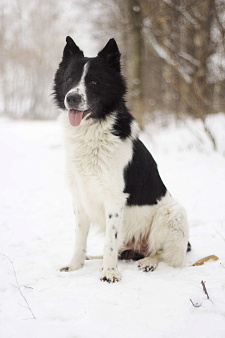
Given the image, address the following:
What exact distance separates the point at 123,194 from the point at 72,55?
1.62 meters

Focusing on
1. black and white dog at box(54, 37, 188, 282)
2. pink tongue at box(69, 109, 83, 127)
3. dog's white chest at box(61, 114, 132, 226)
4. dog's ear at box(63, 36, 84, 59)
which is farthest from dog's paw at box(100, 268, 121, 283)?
dog's ear at box(63, 36, 84, 59)

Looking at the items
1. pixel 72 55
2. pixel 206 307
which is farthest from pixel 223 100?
pixel 206 307

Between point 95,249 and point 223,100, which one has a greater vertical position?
point 223,100

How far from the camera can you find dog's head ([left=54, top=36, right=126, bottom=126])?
2.72 meters

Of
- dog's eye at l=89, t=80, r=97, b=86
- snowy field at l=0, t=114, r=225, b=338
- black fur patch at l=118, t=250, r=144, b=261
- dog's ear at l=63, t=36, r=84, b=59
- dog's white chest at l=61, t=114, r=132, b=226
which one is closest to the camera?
snowy field at l=0, t=114, r=225, b=338

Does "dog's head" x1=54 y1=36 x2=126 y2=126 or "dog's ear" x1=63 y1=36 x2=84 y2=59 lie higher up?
"dog's ear" x1=63 y1=36 x2=84 y2=59

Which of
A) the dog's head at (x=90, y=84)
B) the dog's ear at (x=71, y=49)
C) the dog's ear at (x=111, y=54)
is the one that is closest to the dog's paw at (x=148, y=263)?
the dog's head at (x=90, y=84)

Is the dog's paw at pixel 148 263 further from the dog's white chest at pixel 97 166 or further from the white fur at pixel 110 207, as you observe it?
the dog's white chest at pixel 97 166

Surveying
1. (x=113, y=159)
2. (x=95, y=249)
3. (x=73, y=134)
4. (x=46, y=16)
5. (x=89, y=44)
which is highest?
(x=46, y=16)

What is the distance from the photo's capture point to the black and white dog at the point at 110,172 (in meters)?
2.71

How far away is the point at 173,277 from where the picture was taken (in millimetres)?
2604

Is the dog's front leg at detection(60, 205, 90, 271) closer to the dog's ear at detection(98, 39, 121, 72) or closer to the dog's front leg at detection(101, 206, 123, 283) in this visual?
the dog's front leg at detection(101, 206, 123, 283)

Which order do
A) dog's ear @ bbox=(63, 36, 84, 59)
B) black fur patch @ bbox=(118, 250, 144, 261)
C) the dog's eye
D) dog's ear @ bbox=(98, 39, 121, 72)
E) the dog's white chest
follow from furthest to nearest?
black fur patch @ bbox=(118, 250, 144, 261)
dog's ear @ bbox=(63, 36, 84, 59)
dog's ear @ bbox=(98, 39, 121, 72)
the dog's eye
the dog's white chest

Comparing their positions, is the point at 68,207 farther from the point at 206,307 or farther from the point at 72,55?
the point at 206,307
